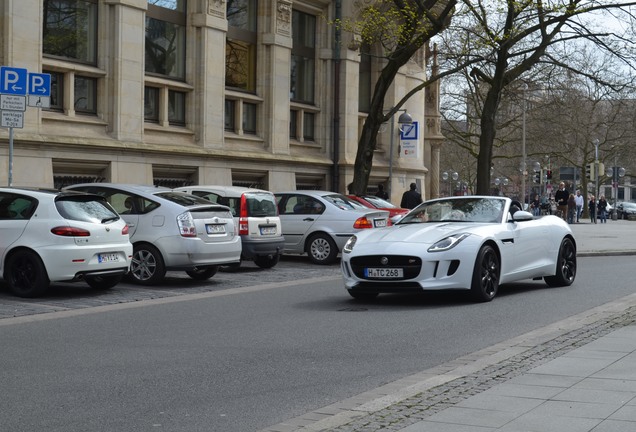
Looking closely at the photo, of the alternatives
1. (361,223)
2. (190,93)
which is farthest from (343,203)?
(190,93)

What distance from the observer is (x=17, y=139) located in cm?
2280

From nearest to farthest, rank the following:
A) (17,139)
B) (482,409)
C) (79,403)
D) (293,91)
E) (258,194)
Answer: (482,409)
(79,403)
(258,194)
(17,139)
(293,91)

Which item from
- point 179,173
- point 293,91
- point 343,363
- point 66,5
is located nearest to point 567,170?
point 293,91

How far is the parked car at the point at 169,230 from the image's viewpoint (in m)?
16.3

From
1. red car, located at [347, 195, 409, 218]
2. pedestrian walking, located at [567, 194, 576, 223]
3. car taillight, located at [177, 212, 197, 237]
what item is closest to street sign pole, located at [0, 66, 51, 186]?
car taillight, located at [177, 212, 197, 237]

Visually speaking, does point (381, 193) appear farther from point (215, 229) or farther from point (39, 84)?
point (215, 229)

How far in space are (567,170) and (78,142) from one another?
2779 cm

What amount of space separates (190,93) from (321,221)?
877cm

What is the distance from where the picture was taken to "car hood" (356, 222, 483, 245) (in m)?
13.6

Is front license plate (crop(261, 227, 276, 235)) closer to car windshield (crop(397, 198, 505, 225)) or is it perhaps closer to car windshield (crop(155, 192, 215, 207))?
car windshield (crop(155, 192, 215, 207))

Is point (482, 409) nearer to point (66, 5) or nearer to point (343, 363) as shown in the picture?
point (343, 363)

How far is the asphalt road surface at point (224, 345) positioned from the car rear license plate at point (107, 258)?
0.53 metres

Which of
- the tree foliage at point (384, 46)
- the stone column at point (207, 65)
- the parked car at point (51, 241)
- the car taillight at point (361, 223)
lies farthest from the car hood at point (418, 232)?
the stone column at point (207, 65)

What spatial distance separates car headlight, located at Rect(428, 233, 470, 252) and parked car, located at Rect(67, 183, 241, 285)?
14.6 ft
